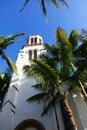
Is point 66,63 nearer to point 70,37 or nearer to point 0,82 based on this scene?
point 70,37

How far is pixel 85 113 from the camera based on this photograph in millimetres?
17219

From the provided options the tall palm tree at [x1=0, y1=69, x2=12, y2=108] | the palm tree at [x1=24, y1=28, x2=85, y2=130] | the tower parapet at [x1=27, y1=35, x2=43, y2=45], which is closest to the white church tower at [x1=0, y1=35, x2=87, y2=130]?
the tall palm tree at [x1=0, y1=69, x2=12, y2=108]

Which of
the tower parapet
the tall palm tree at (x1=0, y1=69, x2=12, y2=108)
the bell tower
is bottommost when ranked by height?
the tall palm tree at (x1=0, y1=69, x2=12, y2=108)

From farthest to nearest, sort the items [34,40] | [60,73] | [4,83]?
[34,40] → [4,83] → [60,73]

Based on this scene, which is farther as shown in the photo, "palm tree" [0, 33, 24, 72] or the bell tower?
the bell tower

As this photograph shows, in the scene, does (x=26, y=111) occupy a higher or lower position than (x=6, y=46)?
lower

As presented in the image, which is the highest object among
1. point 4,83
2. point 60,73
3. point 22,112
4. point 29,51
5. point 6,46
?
point 29,51

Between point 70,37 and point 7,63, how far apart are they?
251 inches

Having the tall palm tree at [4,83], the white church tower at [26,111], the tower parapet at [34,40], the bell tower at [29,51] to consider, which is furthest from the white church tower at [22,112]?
the tower parapet at [34,40]

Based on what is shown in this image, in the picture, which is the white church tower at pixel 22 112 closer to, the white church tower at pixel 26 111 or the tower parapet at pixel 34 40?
the white church tower at pixel 26 111

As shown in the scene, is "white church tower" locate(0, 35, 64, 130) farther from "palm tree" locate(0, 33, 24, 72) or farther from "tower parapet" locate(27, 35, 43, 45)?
"tower parapet" locate(27, 35, 43, 45)

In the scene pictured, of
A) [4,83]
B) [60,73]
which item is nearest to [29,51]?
[4,83]

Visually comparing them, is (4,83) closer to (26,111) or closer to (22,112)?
(22,112)

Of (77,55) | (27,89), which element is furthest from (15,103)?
(77,55)
